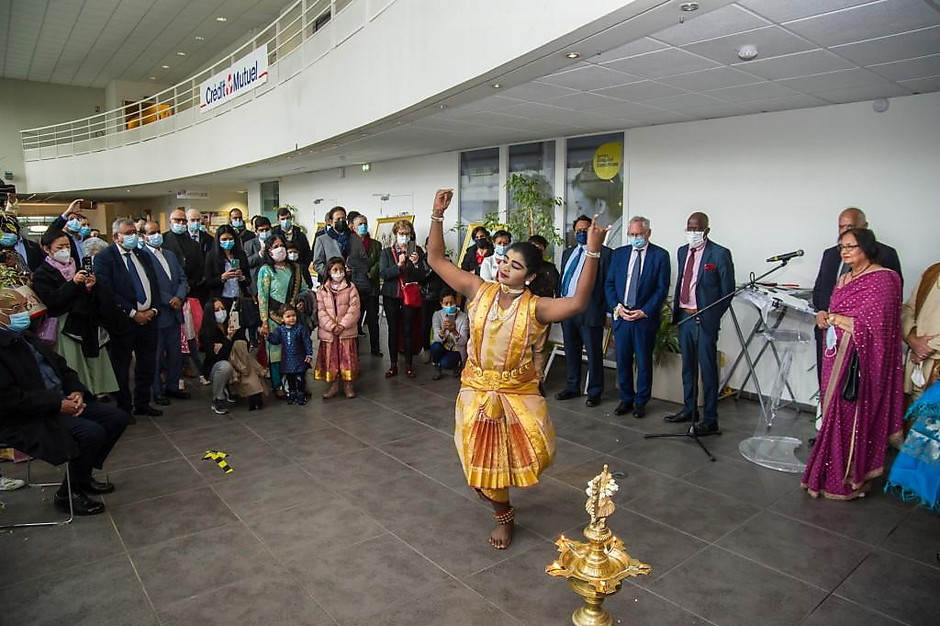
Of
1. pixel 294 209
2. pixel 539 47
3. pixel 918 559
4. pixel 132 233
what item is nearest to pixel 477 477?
pixel 918 559

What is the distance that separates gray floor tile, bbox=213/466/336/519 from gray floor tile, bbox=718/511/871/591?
2438 millimetres

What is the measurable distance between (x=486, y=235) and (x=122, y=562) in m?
5.20

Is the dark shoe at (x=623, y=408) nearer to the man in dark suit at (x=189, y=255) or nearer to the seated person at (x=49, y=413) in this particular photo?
the seated person at (x=49, y=413)

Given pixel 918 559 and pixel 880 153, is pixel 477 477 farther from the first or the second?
pixel 880 153

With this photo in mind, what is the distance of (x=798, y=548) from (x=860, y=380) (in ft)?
3.78

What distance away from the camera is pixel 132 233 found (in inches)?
218

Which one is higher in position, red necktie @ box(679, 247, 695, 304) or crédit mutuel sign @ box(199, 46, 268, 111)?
crédit mutuel sign @ box(199, 46, 268, 111)

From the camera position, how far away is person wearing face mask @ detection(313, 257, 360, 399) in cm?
629

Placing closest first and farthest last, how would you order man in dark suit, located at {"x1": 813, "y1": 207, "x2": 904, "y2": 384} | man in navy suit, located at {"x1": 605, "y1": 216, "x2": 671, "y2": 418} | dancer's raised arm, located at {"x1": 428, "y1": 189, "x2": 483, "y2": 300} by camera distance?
dancer's raised arm, located at {"x1": 428, "y1": 189, "x2": 483, "y2": 300} → man in dark suit, located at {"x1": 813, "y1": 207, "x2": 904, "y2": 384} → man in navy suit, located at {"x1": 605, "y1": 216, "x2": 671, "y2": 418}

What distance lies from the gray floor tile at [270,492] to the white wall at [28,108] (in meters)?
20.0

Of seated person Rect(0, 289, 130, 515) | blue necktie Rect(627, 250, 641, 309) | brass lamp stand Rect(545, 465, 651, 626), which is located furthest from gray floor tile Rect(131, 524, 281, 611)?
blue necktie Rect(627, 250, 641, 309)

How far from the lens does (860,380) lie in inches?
154

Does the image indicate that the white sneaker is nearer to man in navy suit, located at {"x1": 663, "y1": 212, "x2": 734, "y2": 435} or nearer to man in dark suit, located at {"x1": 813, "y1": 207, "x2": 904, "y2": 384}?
man in navy suit, located at {"x1": 663, "y1": 212, "x2": 734, "y2": 435}

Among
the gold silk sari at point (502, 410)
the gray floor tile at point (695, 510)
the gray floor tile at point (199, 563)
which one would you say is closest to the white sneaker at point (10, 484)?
the gray floor tile at point (199, 563)
